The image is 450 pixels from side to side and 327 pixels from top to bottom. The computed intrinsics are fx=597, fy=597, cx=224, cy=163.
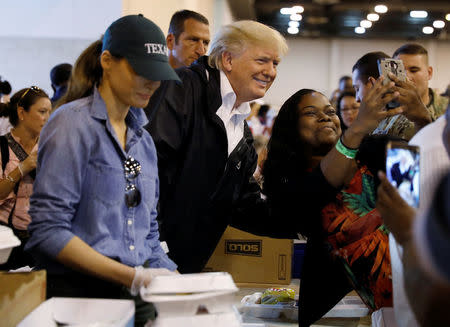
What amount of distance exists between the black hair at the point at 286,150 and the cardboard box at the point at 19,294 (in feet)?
4.90

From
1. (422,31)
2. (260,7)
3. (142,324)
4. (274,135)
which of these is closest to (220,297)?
(142,324)

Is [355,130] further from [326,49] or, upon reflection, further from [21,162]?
[326,49]

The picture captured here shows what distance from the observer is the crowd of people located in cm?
154

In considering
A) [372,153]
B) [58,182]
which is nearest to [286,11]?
[372,153]

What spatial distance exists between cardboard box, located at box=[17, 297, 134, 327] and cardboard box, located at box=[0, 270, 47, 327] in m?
0.05

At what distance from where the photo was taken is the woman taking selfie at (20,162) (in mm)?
3348

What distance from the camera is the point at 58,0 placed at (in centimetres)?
485

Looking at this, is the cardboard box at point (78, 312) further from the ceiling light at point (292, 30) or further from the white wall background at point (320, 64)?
the white wall background at point (320, 64)

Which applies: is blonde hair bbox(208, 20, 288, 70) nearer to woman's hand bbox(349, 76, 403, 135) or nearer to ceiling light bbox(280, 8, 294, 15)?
woman's hand bbox(349, 76, 403, 135)

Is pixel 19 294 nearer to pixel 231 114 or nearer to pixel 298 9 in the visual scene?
pixel 231 114

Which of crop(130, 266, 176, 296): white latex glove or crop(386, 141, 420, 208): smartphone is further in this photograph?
crop(130, 266, 176, 296): white latex glove

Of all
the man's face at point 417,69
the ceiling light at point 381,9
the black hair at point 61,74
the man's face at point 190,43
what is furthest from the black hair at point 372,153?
the ceiling light at point 381,9

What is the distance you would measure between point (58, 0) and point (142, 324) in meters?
3.76

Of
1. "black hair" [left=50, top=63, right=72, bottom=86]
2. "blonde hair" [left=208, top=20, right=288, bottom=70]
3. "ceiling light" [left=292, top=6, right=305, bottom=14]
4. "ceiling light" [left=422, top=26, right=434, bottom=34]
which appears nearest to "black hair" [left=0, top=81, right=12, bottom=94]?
"black hair" [left=50, top=63, right=72, bottom=86]
